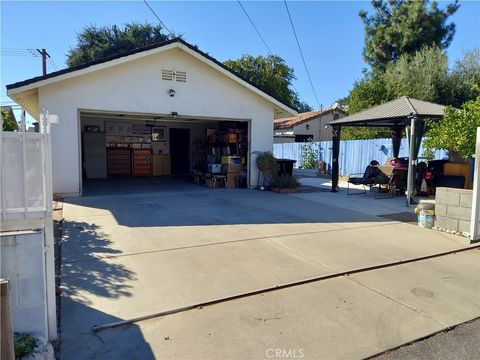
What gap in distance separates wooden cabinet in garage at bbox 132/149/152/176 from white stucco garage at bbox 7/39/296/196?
14.9ft

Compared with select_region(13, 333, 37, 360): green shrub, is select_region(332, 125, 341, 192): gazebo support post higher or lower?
higher

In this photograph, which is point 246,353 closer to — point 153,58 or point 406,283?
point 406,283

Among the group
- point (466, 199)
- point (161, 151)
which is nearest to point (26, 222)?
point (466, 199)

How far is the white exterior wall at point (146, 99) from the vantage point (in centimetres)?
924

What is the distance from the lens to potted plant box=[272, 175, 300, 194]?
1126cm

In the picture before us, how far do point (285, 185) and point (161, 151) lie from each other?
7727 millimetres

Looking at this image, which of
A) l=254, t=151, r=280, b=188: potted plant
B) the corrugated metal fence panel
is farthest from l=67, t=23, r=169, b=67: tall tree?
l=254, t=151, r=280, b=188: potted plant

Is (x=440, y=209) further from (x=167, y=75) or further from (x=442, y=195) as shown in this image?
(x=167, y=75)

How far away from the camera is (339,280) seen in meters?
4.03

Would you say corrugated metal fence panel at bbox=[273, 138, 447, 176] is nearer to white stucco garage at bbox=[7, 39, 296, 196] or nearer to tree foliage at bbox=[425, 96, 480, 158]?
white stucco garage at bbox=[7, 39, 296, 196]

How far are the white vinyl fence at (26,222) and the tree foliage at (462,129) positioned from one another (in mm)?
7087

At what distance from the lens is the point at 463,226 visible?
20.0 ft

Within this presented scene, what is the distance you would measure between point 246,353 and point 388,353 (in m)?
1.08

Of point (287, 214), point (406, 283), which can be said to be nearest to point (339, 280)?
point (406, 283)
